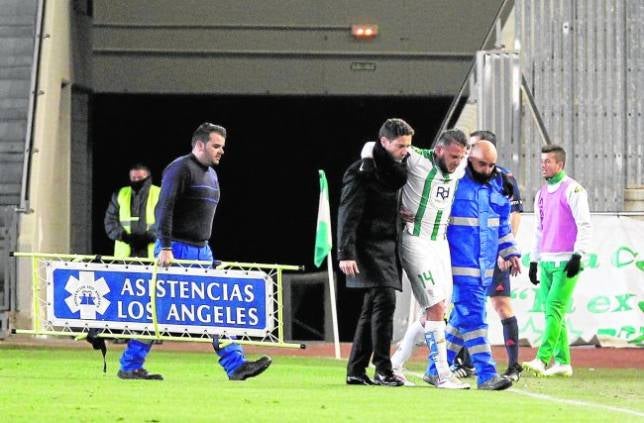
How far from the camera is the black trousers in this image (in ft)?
41.4

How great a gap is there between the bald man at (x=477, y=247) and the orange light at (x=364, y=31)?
17.2m

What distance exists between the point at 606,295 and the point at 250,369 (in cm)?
795

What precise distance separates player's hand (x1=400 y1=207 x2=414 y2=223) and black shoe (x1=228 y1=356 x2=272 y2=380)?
141cm

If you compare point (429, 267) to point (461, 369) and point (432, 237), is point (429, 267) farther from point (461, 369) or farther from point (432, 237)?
point (461, 369)

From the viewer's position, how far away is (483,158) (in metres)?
13.0

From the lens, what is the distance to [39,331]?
13.6 meters

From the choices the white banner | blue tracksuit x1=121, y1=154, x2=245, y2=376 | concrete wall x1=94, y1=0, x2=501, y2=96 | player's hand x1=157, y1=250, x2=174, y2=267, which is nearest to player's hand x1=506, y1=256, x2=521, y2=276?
blue tracksuit x1=121, y1=154, x2=245, y2=376

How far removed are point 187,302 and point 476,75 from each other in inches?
351

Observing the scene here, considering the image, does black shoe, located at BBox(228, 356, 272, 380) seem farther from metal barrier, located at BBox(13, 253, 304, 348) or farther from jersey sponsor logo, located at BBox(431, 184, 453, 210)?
jersey sponsor logo, located at BBox(431, 184, 453, 210)

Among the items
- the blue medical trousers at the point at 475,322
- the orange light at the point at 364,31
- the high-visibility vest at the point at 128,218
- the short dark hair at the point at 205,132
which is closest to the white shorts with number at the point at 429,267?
the blue medical trousers at the point at 475,322

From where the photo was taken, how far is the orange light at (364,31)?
1198 inches

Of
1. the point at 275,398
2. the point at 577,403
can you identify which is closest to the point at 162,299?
the point at 275,398

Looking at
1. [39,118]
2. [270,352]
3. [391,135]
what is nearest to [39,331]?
[391,135]

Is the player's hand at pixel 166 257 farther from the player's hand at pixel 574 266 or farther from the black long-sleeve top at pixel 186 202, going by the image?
the player's hand at pixel 574 266
